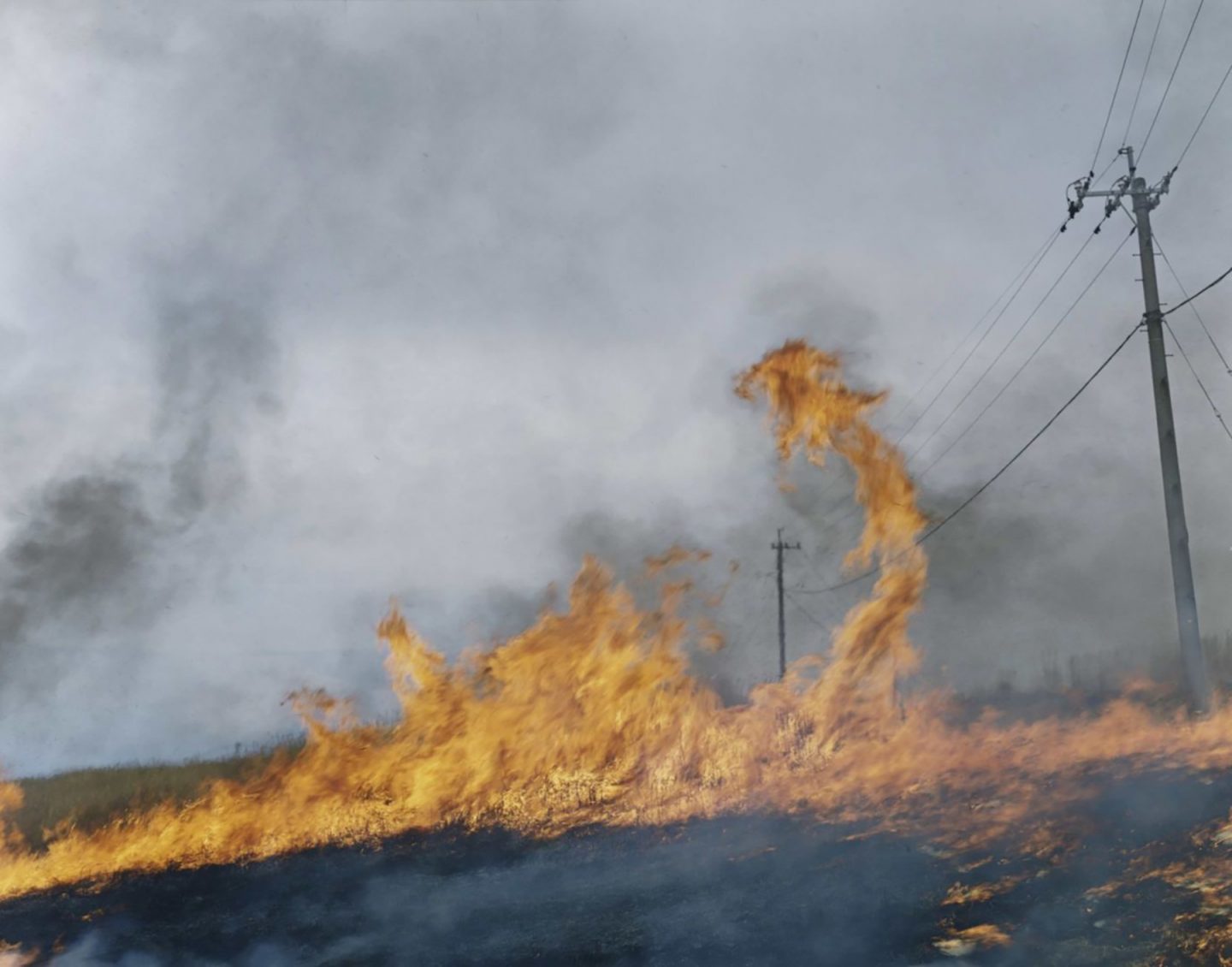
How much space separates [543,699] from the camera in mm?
17281

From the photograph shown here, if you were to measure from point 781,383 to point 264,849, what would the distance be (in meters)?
12.2

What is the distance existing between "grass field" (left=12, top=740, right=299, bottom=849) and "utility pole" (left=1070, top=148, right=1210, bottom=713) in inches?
628

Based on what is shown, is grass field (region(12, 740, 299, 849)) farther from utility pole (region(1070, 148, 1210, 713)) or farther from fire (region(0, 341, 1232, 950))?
utility pole (region(1070, 148, 1210, 713))

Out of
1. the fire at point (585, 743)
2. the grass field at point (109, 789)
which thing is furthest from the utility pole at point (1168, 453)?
the grass field at point (109, 789)

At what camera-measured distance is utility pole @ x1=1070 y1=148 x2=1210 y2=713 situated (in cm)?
1548

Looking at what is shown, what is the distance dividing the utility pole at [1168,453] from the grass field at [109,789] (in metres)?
16.0

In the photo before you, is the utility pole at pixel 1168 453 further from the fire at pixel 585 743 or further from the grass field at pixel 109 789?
the grass field at pixel 109 789

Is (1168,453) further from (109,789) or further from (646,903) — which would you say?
(109,789)

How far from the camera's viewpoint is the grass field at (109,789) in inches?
730

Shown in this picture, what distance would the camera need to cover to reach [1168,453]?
16625mm

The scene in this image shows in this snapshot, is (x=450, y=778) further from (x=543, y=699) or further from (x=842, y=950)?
(x=842, y=950)

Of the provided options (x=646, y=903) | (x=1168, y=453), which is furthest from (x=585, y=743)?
(x=1168, y=453)

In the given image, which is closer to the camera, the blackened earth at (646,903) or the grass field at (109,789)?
the blackened earth at (646,903)

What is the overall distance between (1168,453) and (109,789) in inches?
911
